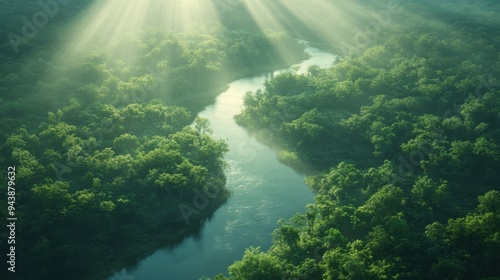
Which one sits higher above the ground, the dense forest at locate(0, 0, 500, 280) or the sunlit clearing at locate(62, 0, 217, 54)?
the sunlit clearing at locate(62, 0, 217, 54)

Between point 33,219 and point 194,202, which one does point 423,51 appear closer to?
point 194,202

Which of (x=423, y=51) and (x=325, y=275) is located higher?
(x=423, y=51)

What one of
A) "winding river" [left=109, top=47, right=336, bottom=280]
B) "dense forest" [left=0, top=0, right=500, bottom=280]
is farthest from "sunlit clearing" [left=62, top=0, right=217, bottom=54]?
"winding river" [left=109, top=47, right=336, bottom=280]

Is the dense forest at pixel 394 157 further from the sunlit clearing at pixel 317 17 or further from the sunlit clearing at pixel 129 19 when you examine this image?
the sunlit clearing at pixel 129 19

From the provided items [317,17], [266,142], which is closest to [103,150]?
[266,142]

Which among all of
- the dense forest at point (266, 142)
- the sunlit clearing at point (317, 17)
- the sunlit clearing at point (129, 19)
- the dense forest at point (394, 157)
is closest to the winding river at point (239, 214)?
the dense forest at point (266, 142)

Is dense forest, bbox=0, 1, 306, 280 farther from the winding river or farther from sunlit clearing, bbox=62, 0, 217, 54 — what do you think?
sunlit clearing, bbox=62, 0, 217, 54

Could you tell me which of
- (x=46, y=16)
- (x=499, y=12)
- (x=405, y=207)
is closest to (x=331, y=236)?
(x=405, y=207)
